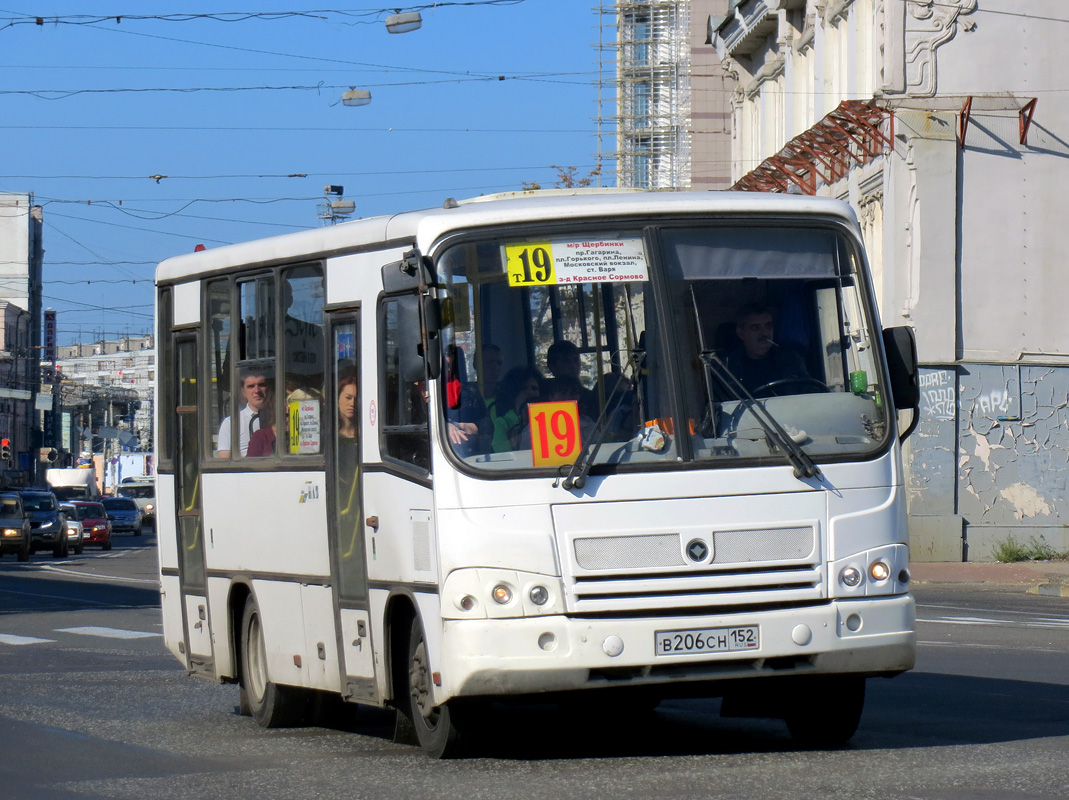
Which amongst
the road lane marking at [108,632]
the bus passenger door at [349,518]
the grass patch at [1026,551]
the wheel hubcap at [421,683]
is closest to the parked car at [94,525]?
the grass patch at [1026,551]

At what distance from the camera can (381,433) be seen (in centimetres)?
942

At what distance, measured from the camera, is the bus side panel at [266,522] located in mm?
10211

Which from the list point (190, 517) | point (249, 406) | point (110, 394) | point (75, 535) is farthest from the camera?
point (110, 394)

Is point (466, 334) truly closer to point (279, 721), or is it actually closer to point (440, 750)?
point (440, 750)

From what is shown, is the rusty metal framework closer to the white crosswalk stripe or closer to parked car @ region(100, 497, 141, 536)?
the white crosswalk stripe

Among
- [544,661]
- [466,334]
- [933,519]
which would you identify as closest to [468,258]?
[466,334]

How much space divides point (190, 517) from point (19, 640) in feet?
27.5

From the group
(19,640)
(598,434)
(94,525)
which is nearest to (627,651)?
(598,434)

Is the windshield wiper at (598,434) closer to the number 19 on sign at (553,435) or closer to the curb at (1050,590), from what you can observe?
the number 19 on sign at (553,435)

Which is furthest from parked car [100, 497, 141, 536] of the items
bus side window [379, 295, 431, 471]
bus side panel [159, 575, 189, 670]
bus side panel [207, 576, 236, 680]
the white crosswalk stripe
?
bus side window [379, 295, 431, 471]

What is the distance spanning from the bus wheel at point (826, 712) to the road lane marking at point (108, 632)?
36.3 feet

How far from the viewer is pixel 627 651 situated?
27.8ft

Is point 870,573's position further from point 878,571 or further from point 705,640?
point 705,640

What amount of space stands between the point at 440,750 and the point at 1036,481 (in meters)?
23.2
